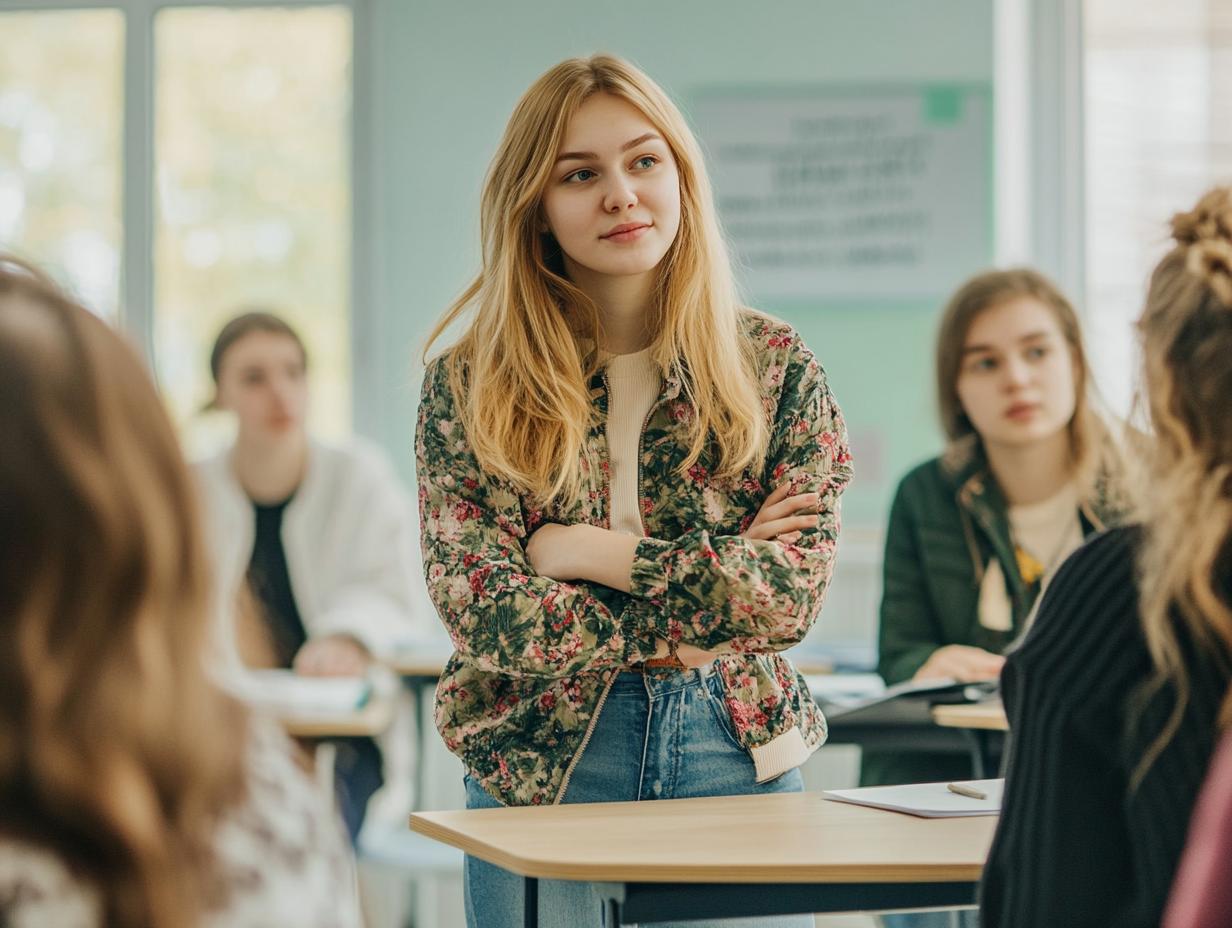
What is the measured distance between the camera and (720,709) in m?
1.88

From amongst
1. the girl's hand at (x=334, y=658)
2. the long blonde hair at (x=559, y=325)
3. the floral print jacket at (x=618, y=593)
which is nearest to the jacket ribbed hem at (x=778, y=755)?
the floral print jacket at (x=618, y=593)

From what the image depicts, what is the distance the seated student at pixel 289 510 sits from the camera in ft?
13.3

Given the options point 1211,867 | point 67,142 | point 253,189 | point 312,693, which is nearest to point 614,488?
point 1211,867

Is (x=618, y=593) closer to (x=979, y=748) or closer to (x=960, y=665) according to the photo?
(x=979, y=748)

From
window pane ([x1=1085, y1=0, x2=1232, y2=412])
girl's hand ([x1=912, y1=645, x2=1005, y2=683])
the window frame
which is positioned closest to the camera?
girl's hand ([x1=912, y1=645, x2=1005, y2=683])

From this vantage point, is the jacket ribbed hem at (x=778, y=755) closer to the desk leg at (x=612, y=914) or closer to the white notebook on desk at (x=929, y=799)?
the white notebook on desk at (x=929, y=799)

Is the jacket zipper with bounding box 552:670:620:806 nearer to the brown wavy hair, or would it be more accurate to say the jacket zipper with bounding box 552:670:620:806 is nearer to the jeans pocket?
the jeans pocket

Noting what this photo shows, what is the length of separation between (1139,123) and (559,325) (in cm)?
365

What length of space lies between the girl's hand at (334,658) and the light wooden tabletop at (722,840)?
202cm

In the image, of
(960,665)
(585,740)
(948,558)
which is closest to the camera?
(585,740)

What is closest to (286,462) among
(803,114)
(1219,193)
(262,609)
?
(262,609)

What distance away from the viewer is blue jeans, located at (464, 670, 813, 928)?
1854mm

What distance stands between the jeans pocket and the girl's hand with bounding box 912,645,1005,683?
119cm

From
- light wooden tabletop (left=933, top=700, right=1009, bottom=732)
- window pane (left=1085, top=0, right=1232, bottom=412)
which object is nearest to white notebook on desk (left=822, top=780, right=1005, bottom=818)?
light wooden tabletop (left=933, top=700, right=1009, bottom=732)
